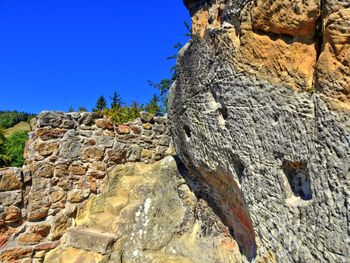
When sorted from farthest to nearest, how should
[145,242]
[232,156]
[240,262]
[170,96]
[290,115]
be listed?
[170,96]
[145,242]
[240,262]
[232,156]
[290,115]

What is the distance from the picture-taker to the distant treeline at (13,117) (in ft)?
130

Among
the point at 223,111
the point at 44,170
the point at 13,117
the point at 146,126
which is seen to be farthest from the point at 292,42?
the point at 13,117

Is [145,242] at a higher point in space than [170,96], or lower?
lower

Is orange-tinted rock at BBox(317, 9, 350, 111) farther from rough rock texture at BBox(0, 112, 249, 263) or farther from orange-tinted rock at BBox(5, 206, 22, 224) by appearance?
orange-tinted rock at BBox(5, 206, 22, 224)

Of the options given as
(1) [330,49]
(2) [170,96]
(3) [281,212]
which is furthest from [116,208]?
(1) [330,49]

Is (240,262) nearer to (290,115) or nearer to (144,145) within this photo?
(290,115)

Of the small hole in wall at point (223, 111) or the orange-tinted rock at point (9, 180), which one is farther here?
the orange-tinted rock at point (9, 180)

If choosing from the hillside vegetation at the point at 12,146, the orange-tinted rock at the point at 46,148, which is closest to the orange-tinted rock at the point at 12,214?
the orange-tinted rock at the point at 46,148

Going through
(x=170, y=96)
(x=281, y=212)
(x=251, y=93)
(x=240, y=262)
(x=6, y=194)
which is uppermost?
(x=170, y=96)

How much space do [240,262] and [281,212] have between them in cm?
107

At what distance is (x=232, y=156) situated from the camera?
2.92 meters

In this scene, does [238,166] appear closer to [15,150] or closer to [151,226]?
[151,226]

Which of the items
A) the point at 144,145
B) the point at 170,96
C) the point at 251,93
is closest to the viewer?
the point at 251,93

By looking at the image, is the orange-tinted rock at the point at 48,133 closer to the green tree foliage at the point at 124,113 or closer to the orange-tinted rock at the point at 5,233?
the orange-tinted rock at the point at 5,233
